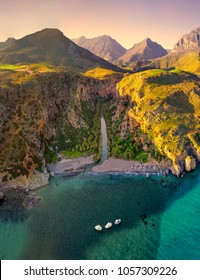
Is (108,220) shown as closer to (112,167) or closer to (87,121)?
(112,167)

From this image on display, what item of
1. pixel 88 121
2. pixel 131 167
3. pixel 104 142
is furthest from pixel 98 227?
pixel 88 121

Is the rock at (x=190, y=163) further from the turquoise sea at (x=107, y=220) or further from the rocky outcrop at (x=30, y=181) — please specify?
the rocky outcrop at (x=30, y=181)

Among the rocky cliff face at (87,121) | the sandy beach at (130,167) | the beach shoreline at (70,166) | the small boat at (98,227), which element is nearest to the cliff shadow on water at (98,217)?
the small boat at (98,227)

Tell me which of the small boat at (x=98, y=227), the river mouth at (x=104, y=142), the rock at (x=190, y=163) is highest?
the river mouth at (x=104, y=142)

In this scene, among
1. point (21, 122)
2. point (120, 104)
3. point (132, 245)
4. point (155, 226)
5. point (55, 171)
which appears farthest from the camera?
point (120, 104)

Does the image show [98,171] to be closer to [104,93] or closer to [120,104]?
[120,104]

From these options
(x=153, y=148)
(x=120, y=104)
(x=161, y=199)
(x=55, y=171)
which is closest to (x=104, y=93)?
(x=120, y=104)

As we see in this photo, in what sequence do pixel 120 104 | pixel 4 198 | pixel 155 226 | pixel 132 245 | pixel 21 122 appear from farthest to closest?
pixel 120 104
pixel 21 122
pixel 4 198
pixel 155 226
pixel 132 245
